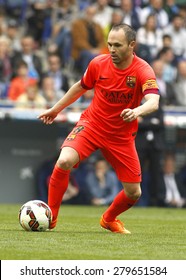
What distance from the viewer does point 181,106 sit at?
2145 centimetres

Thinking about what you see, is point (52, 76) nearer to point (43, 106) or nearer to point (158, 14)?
point (43, 106)

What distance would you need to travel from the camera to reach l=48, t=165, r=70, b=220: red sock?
1127 centimetres

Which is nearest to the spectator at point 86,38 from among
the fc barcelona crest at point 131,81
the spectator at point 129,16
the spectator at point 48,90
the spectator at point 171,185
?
the spectator at point 129,16

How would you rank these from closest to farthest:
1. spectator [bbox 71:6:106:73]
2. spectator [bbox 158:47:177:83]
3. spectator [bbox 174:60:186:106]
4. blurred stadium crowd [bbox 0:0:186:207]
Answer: blurred stadium crowd [bbox 0:0:186:207]
spectator [bbox 71:6:106:73]
spectator [bbox 174:60:186:106]
spectator [bbox 158:47:177:83]

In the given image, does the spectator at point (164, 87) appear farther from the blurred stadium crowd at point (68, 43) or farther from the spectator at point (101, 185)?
the spectator at point (101, 185)

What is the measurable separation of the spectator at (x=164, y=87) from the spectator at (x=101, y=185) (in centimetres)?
215

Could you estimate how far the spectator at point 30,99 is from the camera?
19.5 m

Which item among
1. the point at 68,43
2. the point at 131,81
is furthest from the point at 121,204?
the point at 68,43

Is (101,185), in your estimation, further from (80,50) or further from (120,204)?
(120,204)

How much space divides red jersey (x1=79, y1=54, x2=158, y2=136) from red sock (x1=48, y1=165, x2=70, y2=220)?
26.0 inches

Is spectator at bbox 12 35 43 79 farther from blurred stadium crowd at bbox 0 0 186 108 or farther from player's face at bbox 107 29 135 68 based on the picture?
player's face at bbox 107 29 135 68

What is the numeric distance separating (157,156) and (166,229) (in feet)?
25.4

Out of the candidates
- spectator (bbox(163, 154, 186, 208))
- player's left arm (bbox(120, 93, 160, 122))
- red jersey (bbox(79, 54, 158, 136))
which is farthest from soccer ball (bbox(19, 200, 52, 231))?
spectator (bbox(163, 154, 186, 208))
